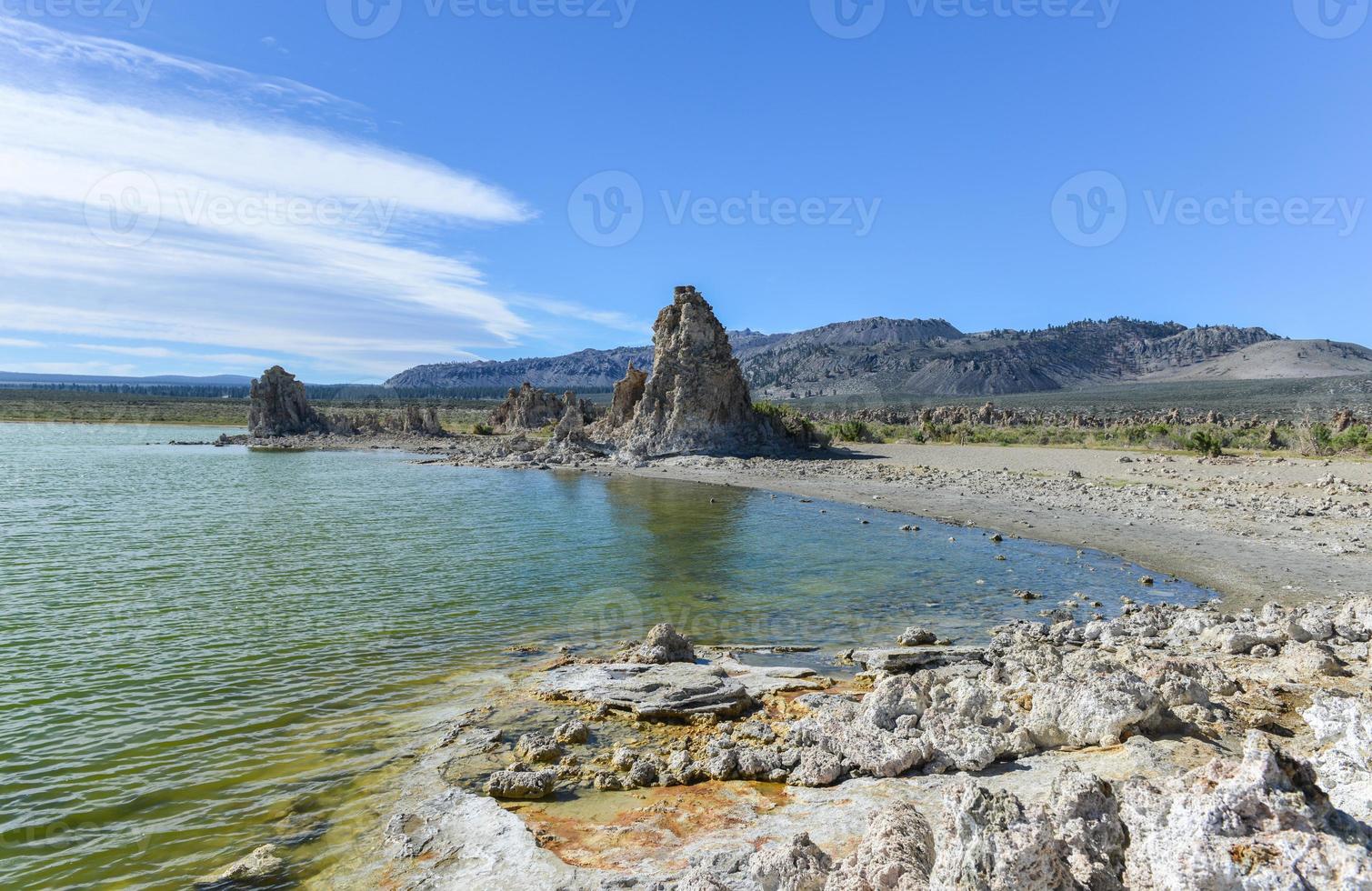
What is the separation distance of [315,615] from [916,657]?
11.2m

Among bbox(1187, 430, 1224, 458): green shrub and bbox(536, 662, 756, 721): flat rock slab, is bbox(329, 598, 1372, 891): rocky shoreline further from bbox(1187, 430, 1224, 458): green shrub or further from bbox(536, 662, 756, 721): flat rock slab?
bbox(1187, 430, 1224, 458): green shrub

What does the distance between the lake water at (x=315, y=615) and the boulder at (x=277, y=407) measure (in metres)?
44.8

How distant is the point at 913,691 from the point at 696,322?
46431 mm

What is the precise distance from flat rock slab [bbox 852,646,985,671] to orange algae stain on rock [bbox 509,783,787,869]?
4.30m

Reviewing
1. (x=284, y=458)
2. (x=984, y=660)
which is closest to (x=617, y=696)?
(x=984, y=660)

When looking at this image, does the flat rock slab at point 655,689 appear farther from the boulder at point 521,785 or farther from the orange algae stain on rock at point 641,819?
the boulder at point 521,785

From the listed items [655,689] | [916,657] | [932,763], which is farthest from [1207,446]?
[932,763]

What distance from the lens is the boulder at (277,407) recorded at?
7550 centimetres

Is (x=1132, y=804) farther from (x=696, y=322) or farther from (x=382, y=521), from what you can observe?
(x=696, y=322)

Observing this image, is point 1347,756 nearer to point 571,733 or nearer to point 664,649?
point 571,733

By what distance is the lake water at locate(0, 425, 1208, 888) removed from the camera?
6988 millimetres

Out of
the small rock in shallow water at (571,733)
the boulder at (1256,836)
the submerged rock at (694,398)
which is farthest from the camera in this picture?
the submerged rock at (694,398)

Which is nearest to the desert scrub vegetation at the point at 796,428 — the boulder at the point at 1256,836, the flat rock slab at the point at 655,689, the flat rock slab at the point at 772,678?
the flat rock slab at the point at 772,678

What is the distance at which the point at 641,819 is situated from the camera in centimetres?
627
